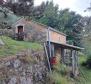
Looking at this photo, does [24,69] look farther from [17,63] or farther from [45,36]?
[45,36]

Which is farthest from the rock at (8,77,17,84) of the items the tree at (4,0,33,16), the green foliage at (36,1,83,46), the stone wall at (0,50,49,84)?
the green foliage at (36,1,83,46)

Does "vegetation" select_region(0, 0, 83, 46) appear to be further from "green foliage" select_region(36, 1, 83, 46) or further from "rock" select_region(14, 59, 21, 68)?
"rock" select_region(14, 59, 21, 68)

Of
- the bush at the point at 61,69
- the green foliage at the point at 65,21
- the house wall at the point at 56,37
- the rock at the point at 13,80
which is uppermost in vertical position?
the green foliage at the point at 65,21

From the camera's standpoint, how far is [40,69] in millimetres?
21453

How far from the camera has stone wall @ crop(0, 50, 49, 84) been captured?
1445 centimetres

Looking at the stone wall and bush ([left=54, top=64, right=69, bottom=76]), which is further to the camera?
bush ([left=54, top=64, right=69, bottom=76])

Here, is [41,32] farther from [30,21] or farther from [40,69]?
[40,69]

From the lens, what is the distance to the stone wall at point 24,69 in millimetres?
14453

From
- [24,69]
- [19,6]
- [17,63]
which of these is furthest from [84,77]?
[17,63]

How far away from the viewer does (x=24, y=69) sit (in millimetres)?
17547

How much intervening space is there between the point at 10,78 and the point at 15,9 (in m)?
9.06

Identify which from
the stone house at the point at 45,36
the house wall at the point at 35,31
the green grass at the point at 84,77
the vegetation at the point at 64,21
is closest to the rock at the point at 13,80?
the green grass at the point at 84,77

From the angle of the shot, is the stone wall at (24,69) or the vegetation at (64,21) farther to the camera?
the vegetation at (64,21)

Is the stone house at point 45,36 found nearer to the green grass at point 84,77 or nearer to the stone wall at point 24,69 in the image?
the green grass at point 84,77
